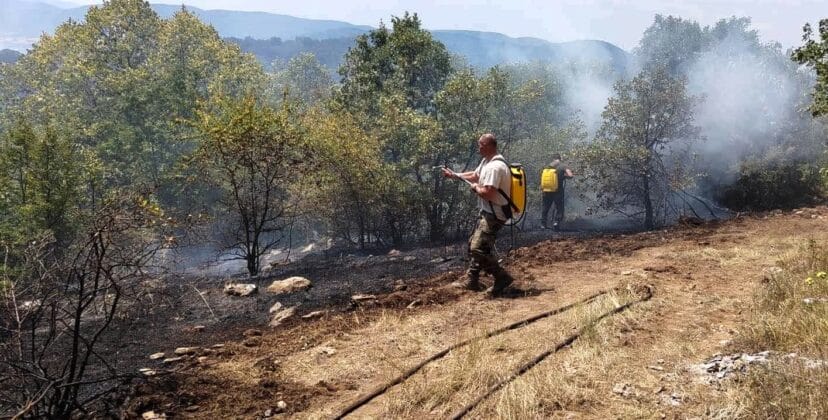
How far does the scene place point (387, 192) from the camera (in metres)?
13.2

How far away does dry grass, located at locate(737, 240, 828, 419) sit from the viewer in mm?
2914

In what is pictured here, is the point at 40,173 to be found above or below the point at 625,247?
above

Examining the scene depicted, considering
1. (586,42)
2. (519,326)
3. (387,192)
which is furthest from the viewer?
(586,42)

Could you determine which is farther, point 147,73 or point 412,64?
point 147,73

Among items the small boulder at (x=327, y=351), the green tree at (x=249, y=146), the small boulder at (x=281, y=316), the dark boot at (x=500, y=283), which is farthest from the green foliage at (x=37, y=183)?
the dark boot at (x=500, y=283)

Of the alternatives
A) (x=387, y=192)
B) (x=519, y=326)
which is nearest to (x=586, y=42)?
(x=387, y=192)

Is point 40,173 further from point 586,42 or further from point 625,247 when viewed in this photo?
point 586,42

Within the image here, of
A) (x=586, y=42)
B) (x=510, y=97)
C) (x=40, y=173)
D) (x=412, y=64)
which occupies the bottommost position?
(x=40, y=173)

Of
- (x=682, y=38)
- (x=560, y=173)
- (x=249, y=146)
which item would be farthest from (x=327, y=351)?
(x=682, y=38)

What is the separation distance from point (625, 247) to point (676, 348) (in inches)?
205

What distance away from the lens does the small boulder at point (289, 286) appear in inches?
317

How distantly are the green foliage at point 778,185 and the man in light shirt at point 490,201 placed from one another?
13842mm

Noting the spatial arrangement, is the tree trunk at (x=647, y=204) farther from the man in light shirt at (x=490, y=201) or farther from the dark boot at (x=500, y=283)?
the man in light shirt at (x=490, y=201)

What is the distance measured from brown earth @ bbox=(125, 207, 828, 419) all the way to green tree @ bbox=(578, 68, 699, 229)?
24.7 feet
